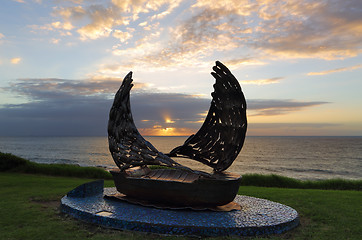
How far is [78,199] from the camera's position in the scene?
8641 mm

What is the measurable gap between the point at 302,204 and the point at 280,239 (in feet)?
13.2

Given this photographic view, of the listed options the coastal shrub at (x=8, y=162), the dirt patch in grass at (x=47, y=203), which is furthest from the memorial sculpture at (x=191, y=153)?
the coastal shrub at (x=8, y=162)

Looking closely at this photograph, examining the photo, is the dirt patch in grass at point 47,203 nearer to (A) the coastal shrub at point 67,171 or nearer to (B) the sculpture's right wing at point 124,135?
(B) the sculpture's right wing at point 124,135

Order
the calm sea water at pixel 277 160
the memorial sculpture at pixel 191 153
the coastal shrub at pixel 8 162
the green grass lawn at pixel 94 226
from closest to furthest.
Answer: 1. the green grass lawn at pixel 94 226
2. the memorial sculpture at pixel 191 153
3. the coastal shrub at pixel 8 162
4. the calm sea water at pixel 277 160

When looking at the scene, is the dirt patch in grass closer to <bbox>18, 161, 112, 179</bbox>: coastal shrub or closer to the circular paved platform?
the circular paved platform

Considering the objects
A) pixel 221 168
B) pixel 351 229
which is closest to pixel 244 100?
pixel 221 168

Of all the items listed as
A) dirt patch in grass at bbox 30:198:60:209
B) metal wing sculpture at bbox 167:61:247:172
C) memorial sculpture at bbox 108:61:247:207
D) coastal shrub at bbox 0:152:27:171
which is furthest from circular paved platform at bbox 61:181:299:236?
coastal shrub at bbox 0:152:27:171

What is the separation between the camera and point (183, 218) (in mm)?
6816

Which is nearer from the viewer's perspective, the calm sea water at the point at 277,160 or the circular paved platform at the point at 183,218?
the circular paved platform at the point at 183,218

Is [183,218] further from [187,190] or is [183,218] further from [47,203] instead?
[47,203]

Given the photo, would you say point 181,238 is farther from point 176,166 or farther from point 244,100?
point 244,100

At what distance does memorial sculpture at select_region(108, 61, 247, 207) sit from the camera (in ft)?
24.5

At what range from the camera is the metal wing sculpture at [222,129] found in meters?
8.12

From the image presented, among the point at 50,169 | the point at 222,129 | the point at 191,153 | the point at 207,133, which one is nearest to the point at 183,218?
the point at 191,153
